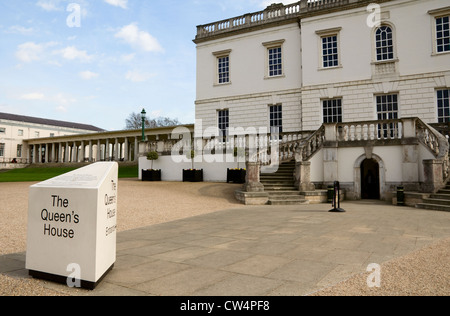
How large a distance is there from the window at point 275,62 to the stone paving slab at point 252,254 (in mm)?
16463

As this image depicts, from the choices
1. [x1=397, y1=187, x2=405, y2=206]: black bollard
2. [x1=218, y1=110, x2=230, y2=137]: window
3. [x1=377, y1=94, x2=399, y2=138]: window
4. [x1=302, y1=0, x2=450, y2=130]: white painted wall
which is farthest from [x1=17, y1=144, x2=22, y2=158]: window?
[x1=397, y1=187, x2=405, y2=206]: black bollard

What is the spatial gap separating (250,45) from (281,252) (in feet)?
69.8

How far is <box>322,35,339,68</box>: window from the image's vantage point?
20448 mm

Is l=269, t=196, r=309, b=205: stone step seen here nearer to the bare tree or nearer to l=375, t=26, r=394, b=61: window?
l=375, t=26, r=394, b=61: window

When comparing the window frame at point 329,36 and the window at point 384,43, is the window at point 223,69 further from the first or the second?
the window at point 384,43

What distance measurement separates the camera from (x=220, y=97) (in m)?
24.4

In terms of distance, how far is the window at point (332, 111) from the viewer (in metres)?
20.5

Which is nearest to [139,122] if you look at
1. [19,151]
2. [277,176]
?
[19,151]

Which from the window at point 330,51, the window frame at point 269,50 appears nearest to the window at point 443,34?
the window at point 330,51

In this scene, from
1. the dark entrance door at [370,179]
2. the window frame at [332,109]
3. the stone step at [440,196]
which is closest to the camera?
the stone step at [440,196]

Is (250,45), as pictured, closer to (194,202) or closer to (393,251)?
(194,202)

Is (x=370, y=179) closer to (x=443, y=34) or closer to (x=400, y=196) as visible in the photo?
(x=400, y=196)

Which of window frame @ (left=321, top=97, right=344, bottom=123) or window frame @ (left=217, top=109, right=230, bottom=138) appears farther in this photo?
window frame @ (left=217, top=109, right=230, bottom=138)

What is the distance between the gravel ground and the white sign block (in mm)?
259
